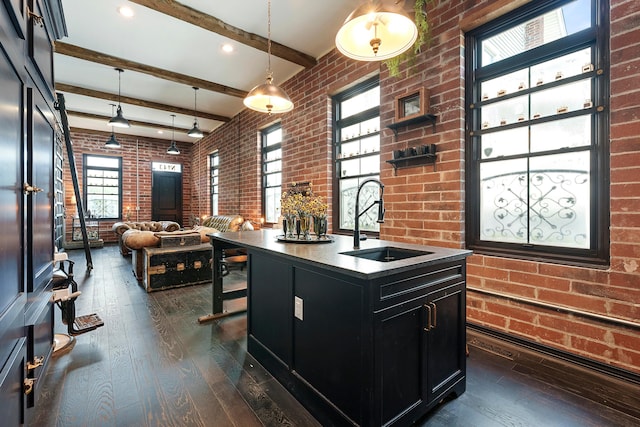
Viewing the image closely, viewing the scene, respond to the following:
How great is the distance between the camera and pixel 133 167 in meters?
8.58

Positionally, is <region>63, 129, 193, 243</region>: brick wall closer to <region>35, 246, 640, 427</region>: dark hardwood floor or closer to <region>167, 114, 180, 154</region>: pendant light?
<region>167, 114, 180, 154</region>: pendant light

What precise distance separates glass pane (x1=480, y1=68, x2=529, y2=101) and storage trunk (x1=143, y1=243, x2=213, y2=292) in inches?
144

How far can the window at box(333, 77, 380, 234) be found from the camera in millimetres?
3555

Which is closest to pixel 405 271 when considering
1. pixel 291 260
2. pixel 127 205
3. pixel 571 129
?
pixel 291 260

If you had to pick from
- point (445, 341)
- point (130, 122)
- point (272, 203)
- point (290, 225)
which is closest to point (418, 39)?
point (290, 225)

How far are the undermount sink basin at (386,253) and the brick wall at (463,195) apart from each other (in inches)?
40.0

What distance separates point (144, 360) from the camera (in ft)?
6.73

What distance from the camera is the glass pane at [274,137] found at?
532 cm

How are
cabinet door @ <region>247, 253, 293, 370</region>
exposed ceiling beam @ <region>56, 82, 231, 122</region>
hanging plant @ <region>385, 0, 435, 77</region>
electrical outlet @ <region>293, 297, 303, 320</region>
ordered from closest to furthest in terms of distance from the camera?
electrical outlet @ <region>293, 297, 303, 320</region> < cabinet door @ <region>247, 253, 293, 370</region> < hanging plant @ <region>385, 0, 435, 77</region> < exposed ceiling beam @ <region>56, 82, 231, 122</region>

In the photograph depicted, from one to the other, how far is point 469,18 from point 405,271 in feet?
7.70

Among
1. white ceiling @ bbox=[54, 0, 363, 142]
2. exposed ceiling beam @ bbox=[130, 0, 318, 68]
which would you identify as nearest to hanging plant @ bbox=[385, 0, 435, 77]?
white ceiling @ bbox=[54, 0, 363, 142]

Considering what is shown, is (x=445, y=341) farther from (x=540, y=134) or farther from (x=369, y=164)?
(x=369, y=164)

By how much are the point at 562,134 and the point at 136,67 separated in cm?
497

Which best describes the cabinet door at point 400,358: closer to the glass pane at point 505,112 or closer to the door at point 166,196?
the glass pane at point 505,112
